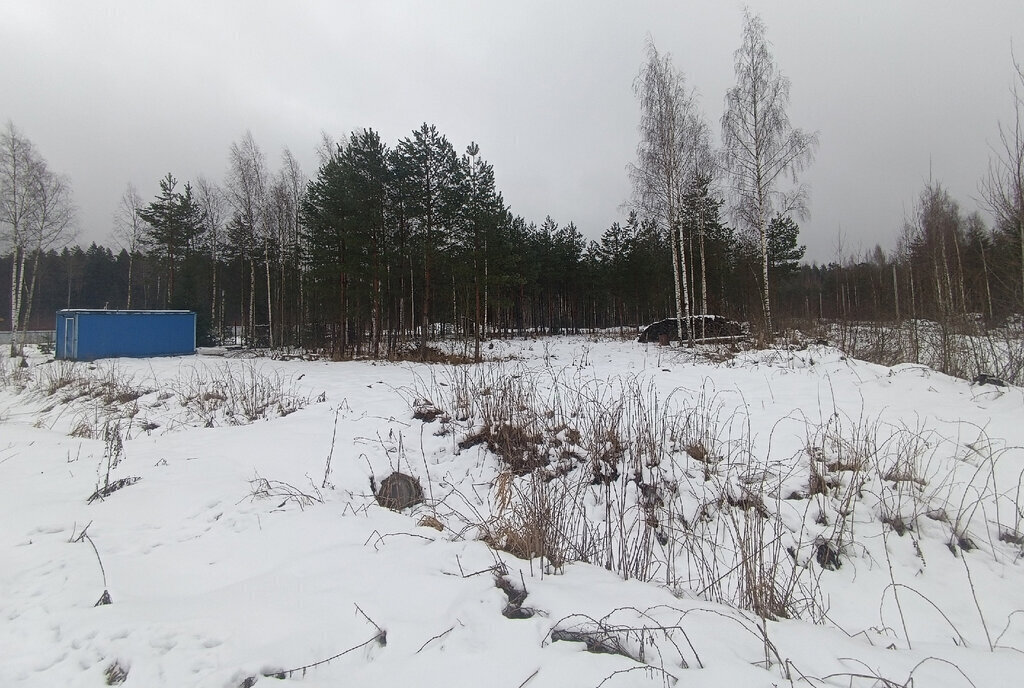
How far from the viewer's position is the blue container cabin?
16.3 m

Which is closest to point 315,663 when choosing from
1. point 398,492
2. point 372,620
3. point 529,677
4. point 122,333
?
point 372,620

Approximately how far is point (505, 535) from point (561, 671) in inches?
51.0

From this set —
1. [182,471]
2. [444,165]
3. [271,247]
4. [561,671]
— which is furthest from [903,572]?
[271,247]

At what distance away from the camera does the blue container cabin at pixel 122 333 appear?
16281mm

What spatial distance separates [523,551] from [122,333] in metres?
22.0

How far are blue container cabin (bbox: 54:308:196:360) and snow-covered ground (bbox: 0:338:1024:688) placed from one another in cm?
1458

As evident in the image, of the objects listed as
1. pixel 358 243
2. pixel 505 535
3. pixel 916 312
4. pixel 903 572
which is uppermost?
pixel 358 243

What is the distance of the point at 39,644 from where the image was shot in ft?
5.29

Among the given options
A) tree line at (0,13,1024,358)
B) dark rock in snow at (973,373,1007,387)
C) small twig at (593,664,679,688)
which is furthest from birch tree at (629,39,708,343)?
small twig at (593,664,679,688)

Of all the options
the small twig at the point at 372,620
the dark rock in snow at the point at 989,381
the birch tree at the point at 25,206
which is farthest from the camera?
the birch tree at the point at 25,206

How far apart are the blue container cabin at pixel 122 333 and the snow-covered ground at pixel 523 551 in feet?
47.8

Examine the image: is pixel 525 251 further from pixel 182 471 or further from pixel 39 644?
pixel 39 644

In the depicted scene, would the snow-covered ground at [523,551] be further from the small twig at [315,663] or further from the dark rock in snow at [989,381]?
the dark rock in snow at [989,381]

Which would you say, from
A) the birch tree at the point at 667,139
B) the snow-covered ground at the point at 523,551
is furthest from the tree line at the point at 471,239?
the snow-covered ground at the point at 523,551
